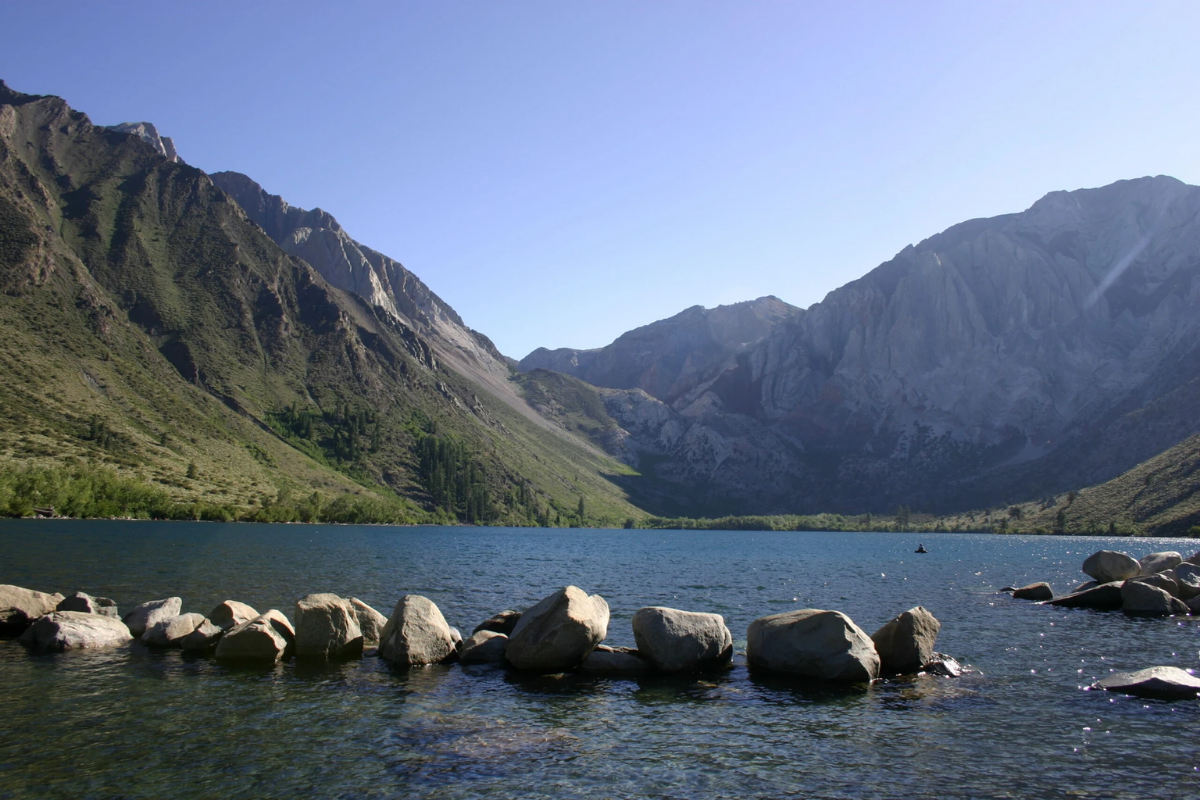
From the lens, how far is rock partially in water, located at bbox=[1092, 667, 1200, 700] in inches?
1065

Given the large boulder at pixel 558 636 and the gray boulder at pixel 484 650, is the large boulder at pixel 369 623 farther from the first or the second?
the large boulder at pixel 558 636

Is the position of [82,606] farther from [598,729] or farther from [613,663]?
[598,729]

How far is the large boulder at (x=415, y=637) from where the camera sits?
31.5m

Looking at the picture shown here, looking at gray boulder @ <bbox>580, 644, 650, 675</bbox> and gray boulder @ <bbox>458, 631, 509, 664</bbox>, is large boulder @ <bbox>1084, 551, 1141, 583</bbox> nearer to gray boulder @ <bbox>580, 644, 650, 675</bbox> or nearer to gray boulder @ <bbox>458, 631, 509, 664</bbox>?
gray boulder @ <bbox>580, 644, 650, 675</bbox>

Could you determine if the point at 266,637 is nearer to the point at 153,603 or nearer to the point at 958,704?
the point at 153,603

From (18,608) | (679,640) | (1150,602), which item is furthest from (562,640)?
(1150,602)

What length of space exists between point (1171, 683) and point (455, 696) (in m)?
28.0

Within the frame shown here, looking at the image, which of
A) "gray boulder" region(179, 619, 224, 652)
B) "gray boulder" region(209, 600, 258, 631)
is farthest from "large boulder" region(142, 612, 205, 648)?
"gray boulder" region(209, 600, 258, 631)

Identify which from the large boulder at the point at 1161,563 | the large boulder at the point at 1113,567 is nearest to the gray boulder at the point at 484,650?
the large boulder at the point at 1113,567

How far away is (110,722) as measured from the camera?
21734 millimetres

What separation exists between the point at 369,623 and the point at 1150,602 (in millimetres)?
53883

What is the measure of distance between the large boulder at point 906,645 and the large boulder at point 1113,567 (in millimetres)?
40885

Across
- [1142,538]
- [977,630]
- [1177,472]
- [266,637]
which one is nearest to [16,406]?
[266,637]

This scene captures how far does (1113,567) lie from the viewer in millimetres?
61594
